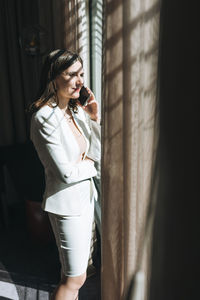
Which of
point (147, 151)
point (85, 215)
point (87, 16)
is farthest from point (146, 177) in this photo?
point (87, 16)

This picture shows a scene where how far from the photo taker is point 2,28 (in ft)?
8.51

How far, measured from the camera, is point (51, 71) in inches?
47.1

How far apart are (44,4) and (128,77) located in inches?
70.9

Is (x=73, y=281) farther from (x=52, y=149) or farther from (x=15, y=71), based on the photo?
(x=15, y=71)

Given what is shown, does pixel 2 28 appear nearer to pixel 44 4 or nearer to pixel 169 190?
pixel 44 4

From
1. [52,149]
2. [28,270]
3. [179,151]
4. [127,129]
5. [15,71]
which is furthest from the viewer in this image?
[15,71]

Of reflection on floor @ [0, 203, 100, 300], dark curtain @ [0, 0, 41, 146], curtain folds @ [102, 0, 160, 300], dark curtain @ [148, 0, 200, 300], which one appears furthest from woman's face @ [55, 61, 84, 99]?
dark curtain @ [0, 0, 41, 146]

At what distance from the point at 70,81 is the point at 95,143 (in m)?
0.29

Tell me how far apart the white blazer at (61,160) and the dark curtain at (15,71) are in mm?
1485

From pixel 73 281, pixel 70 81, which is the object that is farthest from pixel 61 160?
pixel 73 281

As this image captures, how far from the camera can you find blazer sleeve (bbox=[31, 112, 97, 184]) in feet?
3.74

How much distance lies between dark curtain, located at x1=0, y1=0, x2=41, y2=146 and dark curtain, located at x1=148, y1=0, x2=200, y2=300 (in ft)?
6.85

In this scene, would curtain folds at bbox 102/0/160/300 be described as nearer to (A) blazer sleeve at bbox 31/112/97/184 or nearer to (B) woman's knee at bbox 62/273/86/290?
(A) blazer sleeve at bbox 31/112/97/184

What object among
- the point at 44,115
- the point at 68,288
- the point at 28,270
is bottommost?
the point at 28,270
